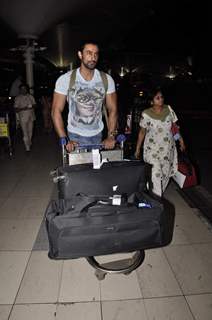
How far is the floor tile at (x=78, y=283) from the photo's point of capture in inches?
97.3

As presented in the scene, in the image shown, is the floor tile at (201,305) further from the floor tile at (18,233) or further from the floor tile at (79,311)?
the floor tile at (18,233)

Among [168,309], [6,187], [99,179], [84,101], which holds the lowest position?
[168,309]

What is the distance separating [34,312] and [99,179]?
1144 millimetres

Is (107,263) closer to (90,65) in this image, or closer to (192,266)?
(192,266)

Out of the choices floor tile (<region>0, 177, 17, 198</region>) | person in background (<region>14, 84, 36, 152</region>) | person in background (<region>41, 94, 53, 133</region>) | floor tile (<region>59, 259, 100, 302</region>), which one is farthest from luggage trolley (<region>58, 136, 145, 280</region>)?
person in background (<region>41, 94, 53, 133</region>)

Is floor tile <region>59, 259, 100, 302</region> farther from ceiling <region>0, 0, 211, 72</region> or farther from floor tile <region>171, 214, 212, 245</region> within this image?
ceiling <region>0, 0, 211, 72</region>

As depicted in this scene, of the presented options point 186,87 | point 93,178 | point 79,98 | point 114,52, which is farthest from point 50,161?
point 114,52

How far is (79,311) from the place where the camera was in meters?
2.33

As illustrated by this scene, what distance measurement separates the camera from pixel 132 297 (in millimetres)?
2473

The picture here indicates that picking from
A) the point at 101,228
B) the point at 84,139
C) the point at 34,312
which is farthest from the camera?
the point at 84,139

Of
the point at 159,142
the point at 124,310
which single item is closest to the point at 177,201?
the point at 159,142

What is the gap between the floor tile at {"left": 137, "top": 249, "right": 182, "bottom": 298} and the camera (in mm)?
2545

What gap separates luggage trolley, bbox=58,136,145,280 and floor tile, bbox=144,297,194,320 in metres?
0.32

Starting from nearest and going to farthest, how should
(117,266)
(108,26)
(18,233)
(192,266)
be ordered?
1. (117,266)
2. (192,266)
3. (18,233)
4. (108,26)
